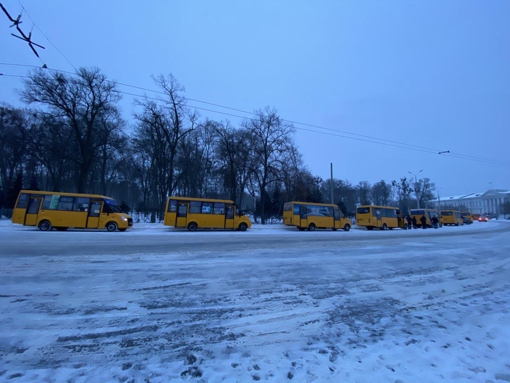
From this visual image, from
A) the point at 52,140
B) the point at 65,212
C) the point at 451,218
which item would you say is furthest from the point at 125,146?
the point at 451,218

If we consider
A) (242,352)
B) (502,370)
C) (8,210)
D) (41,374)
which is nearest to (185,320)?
(242,352)

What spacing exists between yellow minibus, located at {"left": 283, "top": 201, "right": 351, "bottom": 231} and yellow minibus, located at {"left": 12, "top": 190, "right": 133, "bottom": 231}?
15.8 metres

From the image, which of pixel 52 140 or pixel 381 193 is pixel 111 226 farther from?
pixel 381 193

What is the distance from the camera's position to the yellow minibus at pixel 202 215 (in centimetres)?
2477

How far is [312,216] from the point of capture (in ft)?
98.6

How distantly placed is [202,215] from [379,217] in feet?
76.3

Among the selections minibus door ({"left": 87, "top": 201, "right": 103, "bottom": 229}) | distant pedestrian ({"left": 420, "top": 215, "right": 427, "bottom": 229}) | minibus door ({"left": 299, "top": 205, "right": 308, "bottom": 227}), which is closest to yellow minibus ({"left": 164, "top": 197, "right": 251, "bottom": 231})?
minibus door ({"left": 87, "top": 201, "right": 103, "bottom": 229})

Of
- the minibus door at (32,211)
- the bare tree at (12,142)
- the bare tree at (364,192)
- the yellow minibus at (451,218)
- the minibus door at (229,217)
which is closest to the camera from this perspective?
the minibus door at (32,211)

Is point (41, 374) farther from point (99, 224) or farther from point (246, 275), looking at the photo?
point (99, 224)

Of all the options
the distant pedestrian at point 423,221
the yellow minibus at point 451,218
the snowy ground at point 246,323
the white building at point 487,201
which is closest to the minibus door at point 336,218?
the distant pedestrian at point 423,221

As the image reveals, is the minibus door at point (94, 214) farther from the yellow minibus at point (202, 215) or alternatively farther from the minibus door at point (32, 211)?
the yellow minibus at point (202, 215)

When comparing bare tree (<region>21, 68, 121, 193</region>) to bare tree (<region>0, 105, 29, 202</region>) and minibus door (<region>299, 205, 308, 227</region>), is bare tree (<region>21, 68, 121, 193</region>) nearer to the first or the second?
bare tree (<region>0, 105, 29, 202</region>)

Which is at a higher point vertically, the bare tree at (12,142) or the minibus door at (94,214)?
the bare tree at (12,142)

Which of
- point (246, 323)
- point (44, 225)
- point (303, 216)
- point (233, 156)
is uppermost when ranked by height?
point (233, 156)
